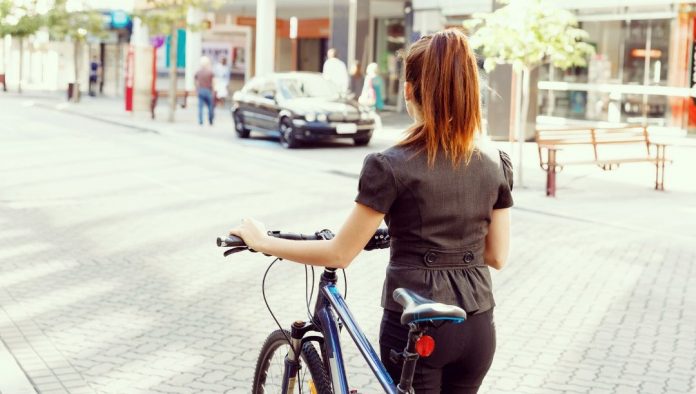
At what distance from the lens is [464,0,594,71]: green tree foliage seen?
50.2 ft

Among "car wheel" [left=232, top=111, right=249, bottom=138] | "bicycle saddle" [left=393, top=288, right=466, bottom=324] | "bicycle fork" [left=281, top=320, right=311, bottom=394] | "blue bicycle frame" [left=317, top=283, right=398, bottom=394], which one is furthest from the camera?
"car wheel" [left=232, top=111, right=249, bottom=138]

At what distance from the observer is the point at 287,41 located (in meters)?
47.8

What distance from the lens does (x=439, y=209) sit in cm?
304

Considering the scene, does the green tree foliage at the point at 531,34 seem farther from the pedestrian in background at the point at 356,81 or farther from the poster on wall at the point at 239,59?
the poster on wall at the point at 239,59

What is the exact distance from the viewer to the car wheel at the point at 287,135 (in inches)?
893

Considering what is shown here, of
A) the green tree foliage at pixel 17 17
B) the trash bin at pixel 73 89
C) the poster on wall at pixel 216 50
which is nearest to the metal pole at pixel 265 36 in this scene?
the trash bin at pixel 73 89

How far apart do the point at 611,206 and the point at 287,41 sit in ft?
114

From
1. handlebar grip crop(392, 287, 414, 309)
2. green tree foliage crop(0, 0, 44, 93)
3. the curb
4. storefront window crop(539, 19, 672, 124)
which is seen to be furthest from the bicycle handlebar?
green tree foliage crop(0, 0, 44, 93)

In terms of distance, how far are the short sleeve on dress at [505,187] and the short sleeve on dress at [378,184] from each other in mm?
387

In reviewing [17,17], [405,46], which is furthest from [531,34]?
[17,17]

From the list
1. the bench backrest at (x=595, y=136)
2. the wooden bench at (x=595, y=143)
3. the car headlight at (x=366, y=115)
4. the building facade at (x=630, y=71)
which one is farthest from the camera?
the building facade at (x=630, y=71)

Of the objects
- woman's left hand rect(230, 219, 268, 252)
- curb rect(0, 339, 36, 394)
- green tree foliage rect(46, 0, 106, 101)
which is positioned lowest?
curb rect(0, 339, 36, 394)

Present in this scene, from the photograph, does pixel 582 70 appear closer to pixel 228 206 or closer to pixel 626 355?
pixel 228 206

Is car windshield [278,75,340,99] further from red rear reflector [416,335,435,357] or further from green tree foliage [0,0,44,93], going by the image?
green tree foliage [0,0,44,93]
